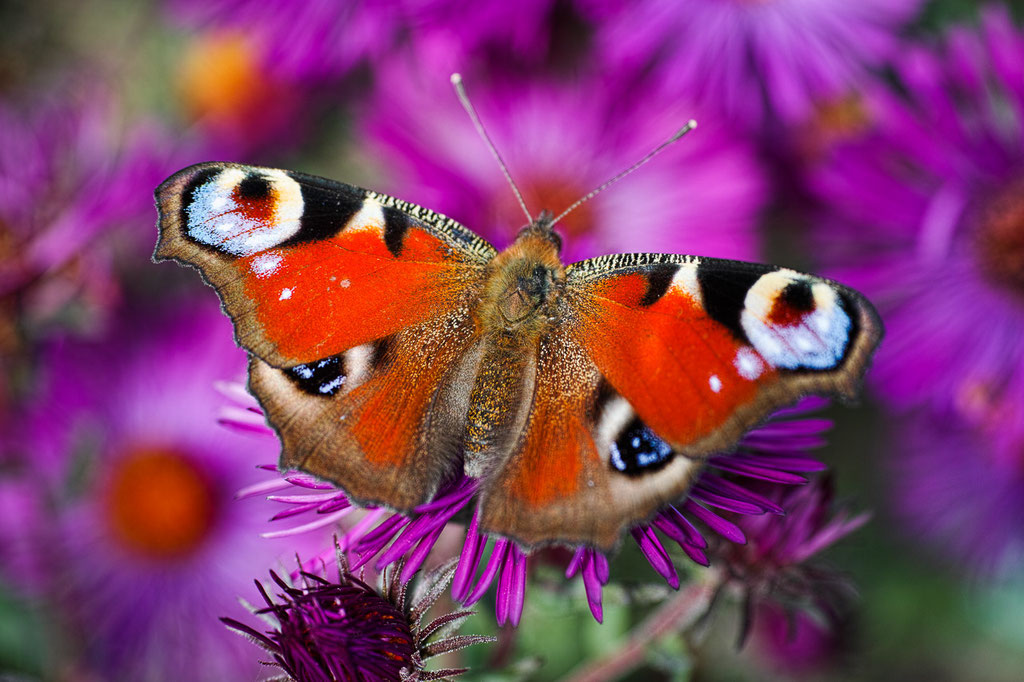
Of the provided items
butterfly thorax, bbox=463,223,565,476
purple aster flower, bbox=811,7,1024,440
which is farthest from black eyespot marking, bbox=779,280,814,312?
purple aster flower, bbox=811,7,1024,440

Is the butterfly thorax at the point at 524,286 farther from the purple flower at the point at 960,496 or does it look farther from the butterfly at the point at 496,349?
the purple flower at the point at 960,496

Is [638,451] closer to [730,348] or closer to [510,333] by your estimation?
[730,348]

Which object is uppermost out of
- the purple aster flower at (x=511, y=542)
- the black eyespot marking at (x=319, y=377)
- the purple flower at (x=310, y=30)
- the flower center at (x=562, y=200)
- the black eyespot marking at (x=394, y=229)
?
the purple flower at (x=310, y=30)

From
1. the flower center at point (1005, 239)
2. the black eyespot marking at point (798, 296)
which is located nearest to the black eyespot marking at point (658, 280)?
the black eyespot marking at point (798, 296)

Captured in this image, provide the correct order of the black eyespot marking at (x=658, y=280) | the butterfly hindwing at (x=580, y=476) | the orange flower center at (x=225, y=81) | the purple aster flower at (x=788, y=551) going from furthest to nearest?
the orange flower center at (x=225, y=81) → the purple aster flower at (x=788, y=551) → the black eyespot marking at (x=658, y=280) → the butterfly hindwing at (x=580, y=476)

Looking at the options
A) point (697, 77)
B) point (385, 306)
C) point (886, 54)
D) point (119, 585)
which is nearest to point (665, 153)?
point (697, 77)

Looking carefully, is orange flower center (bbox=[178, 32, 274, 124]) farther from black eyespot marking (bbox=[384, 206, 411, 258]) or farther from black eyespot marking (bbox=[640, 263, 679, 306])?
black eyespot marking (bbox=[640, 263, 679, 306])
